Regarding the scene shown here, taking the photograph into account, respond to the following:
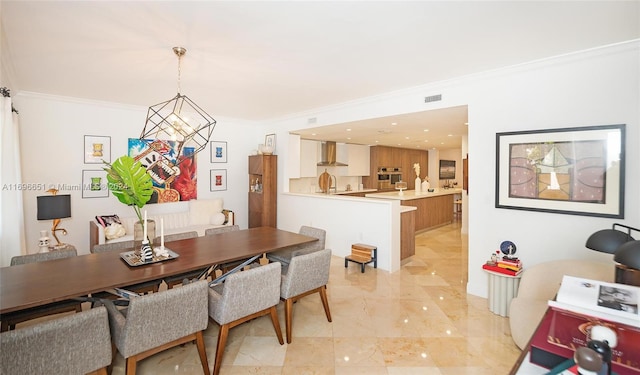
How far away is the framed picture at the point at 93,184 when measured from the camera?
4.82 meters

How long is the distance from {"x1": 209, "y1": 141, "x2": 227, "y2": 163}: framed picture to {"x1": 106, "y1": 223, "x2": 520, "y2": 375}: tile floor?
153 inches

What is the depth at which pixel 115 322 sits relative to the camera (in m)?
1.89

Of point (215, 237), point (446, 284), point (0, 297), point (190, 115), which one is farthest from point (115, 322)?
point (190, 115)

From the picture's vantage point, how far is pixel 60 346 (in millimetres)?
1525

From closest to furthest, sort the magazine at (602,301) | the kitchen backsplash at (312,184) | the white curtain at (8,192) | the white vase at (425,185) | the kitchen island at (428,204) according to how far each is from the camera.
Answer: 1. the magazine at (602,301)
2. the white curtain at (8,192)
3. the kitchen island at (428,204)
4. the kitchen backsplash at (312,184)
5. the white vase at (425,185)

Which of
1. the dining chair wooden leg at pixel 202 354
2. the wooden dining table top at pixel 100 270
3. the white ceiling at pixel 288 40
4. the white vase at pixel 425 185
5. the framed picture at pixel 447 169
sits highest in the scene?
the white ceiling at pixel 288 40

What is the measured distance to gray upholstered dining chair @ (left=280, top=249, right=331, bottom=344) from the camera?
2590mm

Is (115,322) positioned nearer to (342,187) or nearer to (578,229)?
(578,229)

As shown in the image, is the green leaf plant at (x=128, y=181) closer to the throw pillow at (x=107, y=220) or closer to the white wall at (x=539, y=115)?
the throw pillow at (x=107, y=220)

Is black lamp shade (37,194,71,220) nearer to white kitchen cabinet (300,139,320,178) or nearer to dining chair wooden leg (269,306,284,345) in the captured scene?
dining chair wooden leg (269,306,284,345)

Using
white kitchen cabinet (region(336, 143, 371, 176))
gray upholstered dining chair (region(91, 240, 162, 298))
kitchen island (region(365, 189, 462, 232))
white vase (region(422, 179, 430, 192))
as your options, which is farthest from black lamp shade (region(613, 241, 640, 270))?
white kitchen cabinet (region(336, 143, 371, 176))

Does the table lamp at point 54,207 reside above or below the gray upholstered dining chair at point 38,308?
above

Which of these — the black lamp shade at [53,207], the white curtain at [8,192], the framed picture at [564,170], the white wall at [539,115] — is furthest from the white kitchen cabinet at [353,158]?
the white curtain at [8,192]

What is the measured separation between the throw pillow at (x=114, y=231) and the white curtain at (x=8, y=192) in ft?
3.47
